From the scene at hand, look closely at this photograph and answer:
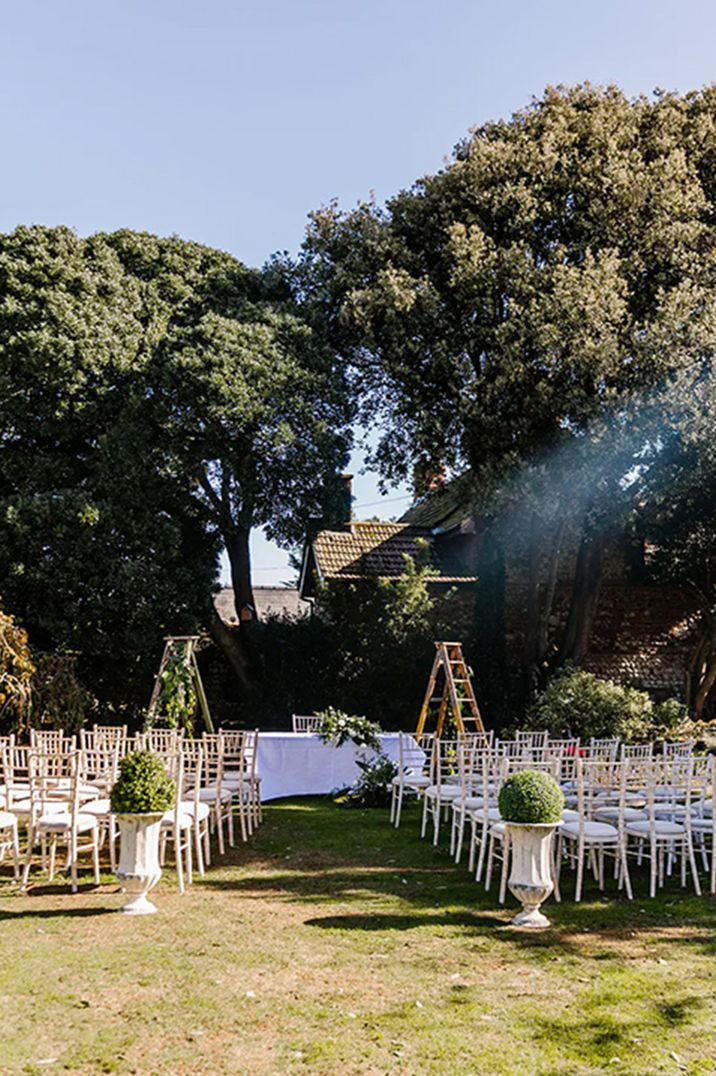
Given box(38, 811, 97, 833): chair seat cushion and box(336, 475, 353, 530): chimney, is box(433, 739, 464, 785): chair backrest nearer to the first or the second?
box(38, 811, 97, 833): chair seat cushion

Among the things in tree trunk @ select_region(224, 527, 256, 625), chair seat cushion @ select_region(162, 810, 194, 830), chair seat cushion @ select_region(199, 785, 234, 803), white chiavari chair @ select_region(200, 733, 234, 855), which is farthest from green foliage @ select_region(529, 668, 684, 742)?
chair seat cushion @ select_region(162, 810, 194, 830)

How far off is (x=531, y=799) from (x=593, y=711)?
1033cm

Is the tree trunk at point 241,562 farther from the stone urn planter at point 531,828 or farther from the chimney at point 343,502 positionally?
the stone urn planter at point 531,828

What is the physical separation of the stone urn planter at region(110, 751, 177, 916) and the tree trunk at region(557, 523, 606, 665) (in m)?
13.2

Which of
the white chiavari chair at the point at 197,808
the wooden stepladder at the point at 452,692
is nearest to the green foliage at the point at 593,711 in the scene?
the wooden stepladder at the point at 452,692

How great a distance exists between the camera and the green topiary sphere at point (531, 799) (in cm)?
660

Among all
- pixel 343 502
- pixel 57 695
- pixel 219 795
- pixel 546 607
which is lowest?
pixel 219 795

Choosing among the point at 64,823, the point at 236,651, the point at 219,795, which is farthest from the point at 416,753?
the point at 236,651

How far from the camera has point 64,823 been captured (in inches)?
304

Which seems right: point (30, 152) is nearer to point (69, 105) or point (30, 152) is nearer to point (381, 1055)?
point (69, 105)

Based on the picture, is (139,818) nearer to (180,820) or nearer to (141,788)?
(141,788)

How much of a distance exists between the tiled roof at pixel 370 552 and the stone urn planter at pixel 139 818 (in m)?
12.9

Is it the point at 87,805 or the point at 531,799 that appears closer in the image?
the point at 531,799

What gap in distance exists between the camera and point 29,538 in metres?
16.1
